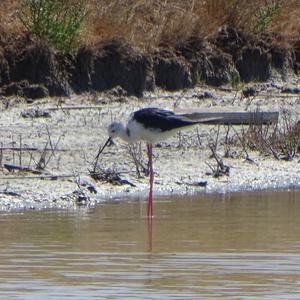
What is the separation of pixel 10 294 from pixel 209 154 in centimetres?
580

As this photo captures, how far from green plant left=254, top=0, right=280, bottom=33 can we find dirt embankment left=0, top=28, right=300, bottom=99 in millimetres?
139

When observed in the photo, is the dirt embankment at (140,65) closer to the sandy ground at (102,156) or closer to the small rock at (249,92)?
the sandy ground at (102,156)

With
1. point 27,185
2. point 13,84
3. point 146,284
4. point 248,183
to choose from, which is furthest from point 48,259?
point 13,84

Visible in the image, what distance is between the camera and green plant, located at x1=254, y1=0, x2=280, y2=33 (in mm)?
15977

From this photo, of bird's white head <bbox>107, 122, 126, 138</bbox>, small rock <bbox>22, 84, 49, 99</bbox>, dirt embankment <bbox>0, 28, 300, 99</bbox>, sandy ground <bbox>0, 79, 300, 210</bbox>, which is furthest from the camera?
dirt embankment <bbox>0, 28, 300, 99</bbox>

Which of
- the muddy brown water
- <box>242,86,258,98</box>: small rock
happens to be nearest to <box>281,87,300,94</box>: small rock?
<box>242,86,258,98</box>: small rock

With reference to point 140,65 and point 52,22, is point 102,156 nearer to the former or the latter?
point 52,22

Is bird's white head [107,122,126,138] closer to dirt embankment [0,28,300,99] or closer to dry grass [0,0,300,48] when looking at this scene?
dirt embankment [0,28,300,99]

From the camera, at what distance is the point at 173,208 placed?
8.58 metres

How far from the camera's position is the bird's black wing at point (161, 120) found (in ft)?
32.1

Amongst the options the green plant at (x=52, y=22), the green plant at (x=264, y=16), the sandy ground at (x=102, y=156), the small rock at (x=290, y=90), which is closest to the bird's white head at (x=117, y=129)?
the sandy ground at (x=102, y=156)

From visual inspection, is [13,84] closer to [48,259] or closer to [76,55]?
[76,55]

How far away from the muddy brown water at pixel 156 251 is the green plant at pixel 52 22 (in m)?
5.00

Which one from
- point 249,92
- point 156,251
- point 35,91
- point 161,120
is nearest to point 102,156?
point 161,120
